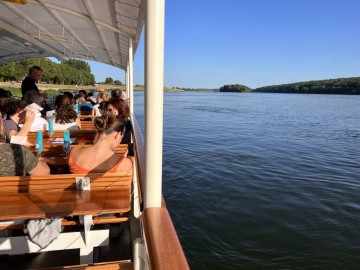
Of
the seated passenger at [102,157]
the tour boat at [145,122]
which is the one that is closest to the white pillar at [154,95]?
the tour boat at [145,122]

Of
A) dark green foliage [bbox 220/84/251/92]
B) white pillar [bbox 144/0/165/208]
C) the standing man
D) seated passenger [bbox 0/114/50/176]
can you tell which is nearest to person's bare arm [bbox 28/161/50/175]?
seated passenger [bbox 0/114/50/176]

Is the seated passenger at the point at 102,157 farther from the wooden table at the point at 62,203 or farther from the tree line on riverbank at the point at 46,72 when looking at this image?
the tree line on riverbank at the point at 46,72

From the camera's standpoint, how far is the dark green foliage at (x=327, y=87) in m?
116

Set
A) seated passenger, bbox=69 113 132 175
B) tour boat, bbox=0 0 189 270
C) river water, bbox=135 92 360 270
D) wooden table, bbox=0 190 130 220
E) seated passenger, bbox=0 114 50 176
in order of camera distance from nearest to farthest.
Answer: tour boat, bbox=0 0 189 270 → wooden table, bbox=0 190 130 220 → seated passenger, bbox=0 114 50 176 → seated passenger, bbox=69 113 132 175 → river water, bbox=135 92 360 270

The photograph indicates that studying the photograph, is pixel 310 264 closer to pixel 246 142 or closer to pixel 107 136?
pixel 107 136

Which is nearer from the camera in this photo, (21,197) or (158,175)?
(158,175)

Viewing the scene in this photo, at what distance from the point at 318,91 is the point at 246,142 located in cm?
12934

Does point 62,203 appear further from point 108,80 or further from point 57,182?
point 108,80

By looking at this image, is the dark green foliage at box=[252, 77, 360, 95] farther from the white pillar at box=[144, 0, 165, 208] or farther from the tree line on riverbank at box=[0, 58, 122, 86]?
the white pillar at box=[144, 0, 165, 208]

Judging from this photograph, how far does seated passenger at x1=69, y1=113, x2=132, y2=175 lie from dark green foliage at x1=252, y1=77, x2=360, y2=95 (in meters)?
128

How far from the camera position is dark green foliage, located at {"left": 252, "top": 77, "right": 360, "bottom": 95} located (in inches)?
4572

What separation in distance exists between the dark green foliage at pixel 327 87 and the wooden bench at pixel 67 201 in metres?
128

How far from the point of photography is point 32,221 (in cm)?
224

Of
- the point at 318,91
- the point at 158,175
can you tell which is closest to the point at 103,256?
the point at 158,175
